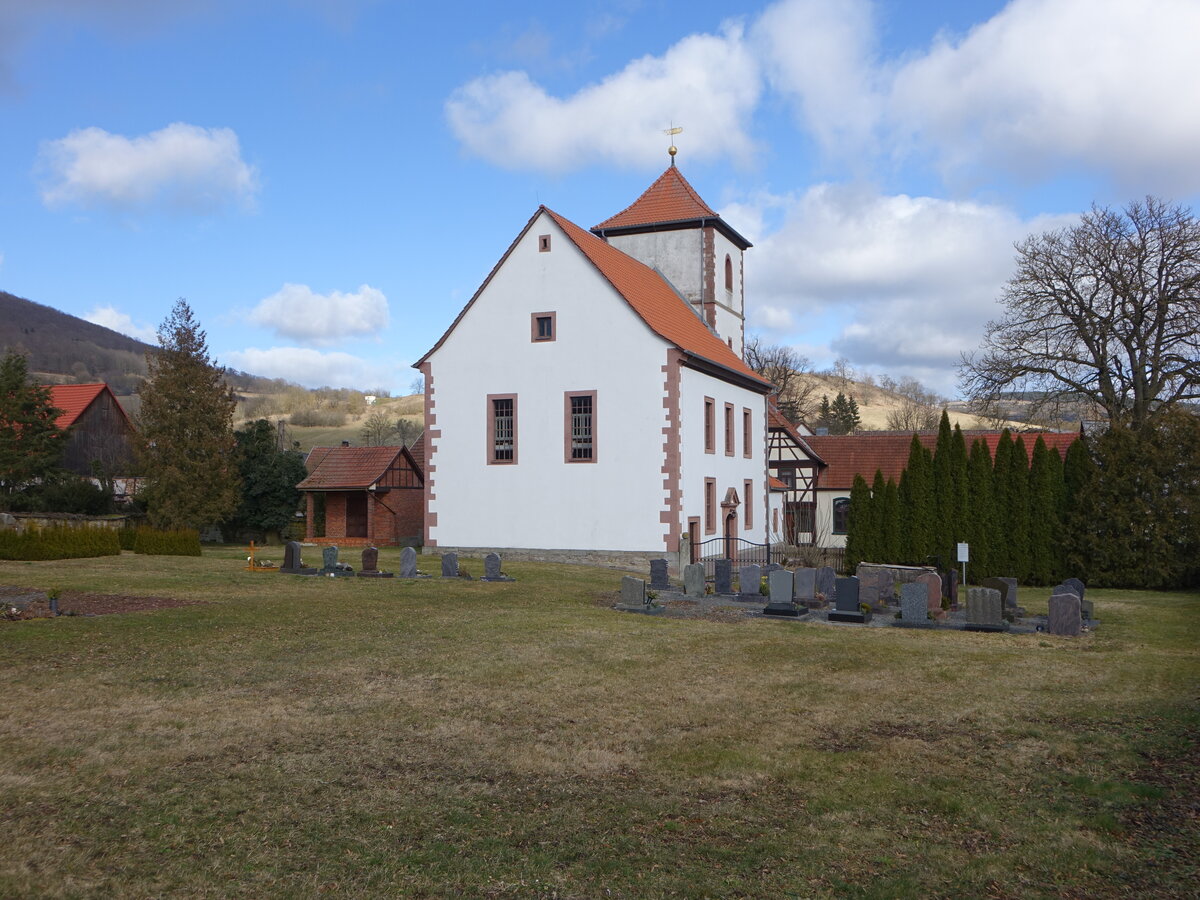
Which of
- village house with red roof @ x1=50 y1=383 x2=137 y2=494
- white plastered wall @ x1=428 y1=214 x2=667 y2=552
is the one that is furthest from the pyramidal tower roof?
village house with red roof @ x1=50 y1=383 x2=137 y2=494

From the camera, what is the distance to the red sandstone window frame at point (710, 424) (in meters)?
30.5

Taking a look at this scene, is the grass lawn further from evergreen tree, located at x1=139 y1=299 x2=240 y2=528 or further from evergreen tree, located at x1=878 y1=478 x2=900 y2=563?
evergreen tree, located at x1=139 y1=299 x2=240 y2=528

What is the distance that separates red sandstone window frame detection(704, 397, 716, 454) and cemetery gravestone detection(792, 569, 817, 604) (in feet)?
37.8

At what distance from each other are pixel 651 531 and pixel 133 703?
18798mm

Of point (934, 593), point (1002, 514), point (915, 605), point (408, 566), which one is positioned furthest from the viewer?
point (1002, 514)

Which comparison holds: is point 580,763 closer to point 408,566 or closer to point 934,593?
point 934,593

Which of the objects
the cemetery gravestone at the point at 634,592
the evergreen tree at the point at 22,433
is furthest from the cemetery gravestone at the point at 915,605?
the evergreen tree at the point at 22,433

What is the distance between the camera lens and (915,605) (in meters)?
16.7


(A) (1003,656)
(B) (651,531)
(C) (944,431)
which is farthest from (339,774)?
(C) (944,431)

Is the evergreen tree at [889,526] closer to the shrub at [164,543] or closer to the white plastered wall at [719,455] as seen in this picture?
the white plastered wall at [719,455]

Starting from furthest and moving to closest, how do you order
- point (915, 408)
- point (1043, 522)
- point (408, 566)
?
1. point (915, 408)
2. point (1043, 522)
3. point (408, 566)

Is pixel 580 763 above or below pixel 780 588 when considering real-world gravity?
below

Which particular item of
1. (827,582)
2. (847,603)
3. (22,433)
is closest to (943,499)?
(827,582)

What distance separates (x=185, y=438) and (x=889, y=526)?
2394 centimetres
